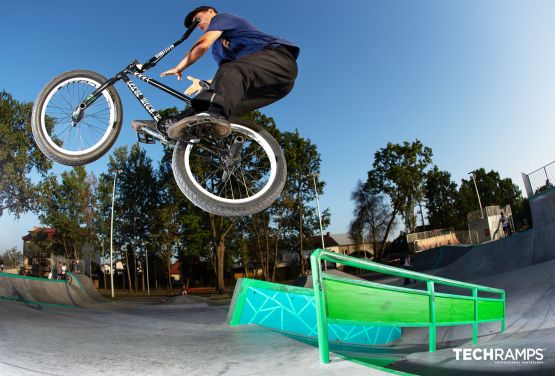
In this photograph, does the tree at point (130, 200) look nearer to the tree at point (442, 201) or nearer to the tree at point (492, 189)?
the tree at point (442, 201)

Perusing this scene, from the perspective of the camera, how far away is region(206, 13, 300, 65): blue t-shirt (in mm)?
3783

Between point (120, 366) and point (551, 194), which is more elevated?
point (551, 194)

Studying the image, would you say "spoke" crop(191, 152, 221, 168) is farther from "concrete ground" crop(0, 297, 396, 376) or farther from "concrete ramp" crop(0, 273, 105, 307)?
"concrete ramp" crop(0, 273, 105, 307)

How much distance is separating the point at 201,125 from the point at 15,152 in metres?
30.1

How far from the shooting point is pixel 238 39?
3.90 m

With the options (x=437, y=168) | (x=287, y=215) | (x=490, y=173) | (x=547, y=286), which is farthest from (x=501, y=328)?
(x=490, y=173)

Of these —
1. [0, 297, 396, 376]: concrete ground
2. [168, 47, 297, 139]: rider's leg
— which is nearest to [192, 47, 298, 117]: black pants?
[168, 47, 297, 139]: rider's leg

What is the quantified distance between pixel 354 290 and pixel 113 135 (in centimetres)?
359

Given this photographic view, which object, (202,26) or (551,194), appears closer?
(202,26)

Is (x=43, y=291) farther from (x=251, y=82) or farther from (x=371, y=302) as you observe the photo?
(x=371, y=302)

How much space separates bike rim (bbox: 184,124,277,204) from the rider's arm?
80 cm

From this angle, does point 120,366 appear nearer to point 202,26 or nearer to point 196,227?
point 202,26

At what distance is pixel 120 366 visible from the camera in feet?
10.8

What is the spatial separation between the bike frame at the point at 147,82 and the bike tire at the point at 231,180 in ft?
1.12
